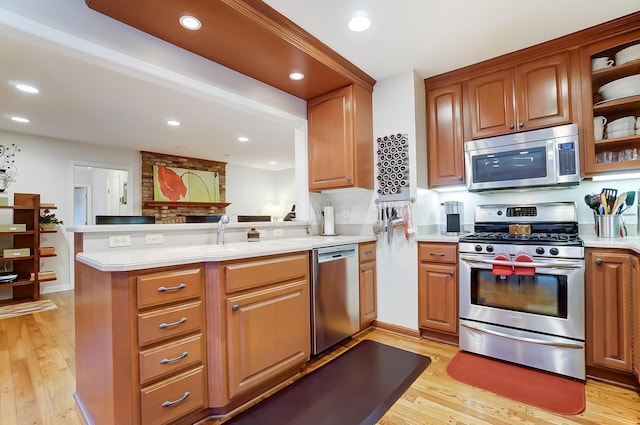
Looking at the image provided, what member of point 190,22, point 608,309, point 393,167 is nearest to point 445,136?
point 393,167

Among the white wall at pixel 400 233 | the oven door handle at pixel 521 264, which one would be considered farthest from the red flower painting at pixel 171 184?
the oven door handle at pixel 521 264

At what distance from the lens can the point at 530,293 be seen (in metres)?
2.16

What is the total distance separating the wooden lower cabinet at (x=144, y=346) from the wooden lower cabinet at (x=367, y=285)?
4.99 feet

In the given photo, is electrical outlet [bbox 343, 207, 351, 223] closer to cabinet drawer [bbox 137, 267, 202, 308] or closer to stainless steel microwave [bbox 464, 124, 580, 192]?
stainless steel microwave [bbox 464, 124, 580, 192]

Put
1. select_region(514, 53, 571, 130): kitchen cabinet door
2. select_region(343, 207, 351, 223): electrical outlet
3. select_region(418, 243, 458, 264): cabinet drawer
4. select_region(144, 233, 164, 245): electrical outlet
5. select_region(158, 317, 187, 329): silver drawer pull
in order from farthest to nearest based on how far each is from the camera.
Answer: select_region(343, 207, 351, 223): electrical outlet
select_region(418, 243, 458, 264): cabinet drawer
select_region(514, 53, 571, 130): kitchen cabinet door
select_region(144, 233, 164, 245): electrical outlet
select_region(158, 317, 187, 329): silver drawer pull

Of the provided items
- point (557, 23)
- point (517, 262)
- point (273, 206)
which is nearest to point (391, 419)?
point (517, 262)

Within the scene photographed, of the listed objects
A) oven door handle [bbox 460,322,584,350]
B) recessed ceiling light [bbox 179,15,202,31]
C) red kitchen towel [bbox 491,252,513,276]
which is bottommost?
oven door handle [bbox 460,322,584,350]

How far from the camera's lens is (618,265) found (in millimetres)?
1886

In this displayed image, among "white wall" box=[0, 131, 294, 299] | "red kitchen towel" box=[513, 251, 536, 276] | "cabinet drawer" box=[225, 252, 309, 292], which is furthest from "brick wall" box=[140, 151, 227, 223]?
"red kitchen towel" box=[513, 251, 536, 276]

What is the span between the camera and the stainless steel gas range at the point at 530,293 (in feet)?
6.54

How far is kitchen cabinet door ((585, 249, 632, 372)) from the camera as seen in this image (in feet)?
6.08

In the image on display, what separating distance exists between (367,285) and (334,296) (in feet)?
1.75

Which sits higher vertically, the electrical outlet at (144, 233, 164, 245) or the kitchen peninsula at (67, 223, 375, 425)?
the electrical outlet at (144, 233, 164, 245)

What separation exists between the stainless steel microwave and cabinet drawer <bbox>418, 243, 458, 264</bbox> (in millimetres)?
605
